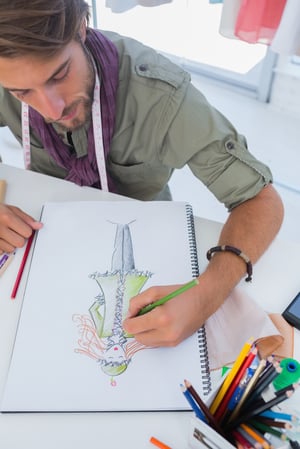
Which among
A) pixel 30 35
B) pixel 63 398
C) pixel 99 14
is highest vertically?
pixel 30 35

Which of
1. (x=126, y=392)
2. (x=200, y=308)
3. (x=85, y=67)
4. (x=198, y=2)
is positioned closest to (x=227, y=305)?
(x=200, y=308)

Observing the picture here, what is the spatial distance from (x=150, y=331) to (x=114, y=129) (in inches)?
17.1

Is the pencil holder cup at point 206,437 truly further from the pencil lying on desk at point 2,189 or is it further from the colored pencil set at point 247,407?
the pencil lying on desk at point 2,189

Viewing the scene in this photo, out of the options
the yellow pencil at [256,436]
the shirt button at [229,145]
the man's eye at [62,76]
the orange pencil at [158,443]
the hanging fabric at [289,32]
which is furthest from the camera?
the hanging fabric at [289,32]

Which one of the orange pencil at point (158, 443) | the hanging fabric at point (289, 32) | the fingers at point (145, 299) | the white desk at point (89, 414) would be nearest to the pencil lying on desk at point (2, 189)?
the white desk at point (89, 414)

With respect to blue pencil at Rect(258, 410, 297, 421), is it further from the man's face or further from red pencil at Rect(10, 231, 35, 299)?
the man's face

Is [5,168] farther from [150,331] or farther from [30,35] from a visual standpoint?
[150,331]

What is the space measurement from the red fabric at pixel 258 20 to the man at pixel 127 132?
31.1 inches

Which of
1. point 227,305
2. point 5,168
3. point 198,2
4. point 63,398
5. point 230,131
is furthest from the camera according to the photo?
point 198,2

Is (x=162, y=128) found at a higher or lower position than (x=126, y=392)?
higher

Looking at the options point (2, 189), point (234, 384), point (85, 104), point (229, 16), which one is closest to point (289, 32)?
point (229, 16)

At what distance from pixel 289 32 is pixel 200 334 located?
1098 mm

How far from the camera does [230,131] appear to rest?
0.79 metres

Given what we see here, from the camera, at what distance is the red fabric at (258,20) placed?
57.0 inches
